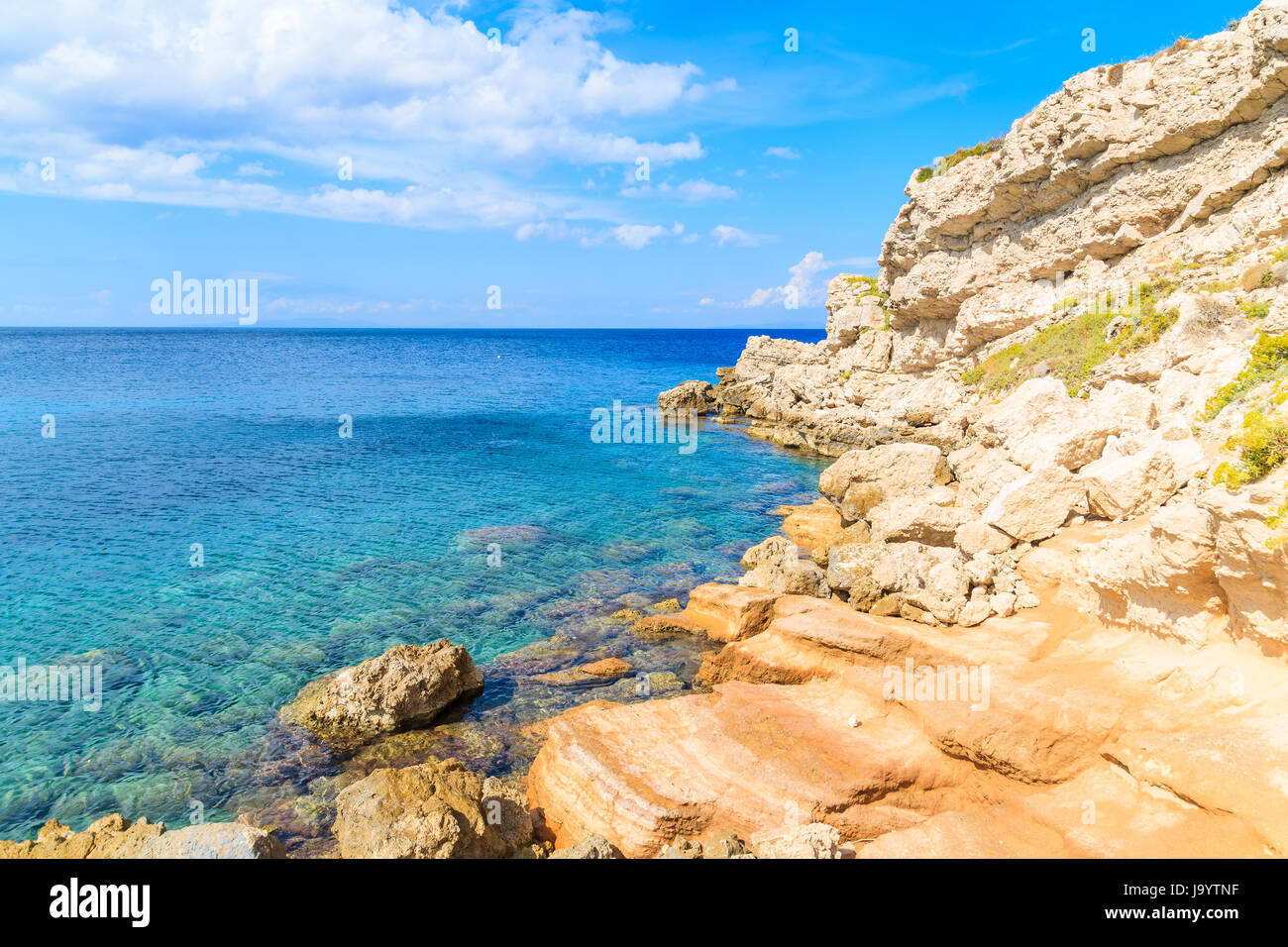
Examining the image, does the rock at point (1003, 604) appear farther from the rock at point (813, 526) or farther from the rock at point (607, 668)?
the rock at point (607, 668)

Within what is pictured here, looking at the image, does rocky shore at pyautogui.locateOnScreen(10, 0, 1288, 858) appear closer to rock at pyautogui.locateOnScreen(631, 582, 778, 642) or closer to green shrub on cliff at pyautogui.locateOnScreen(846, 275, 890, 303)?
rock at pyautogui.locateOnScreen(631, 582, 778, 642)

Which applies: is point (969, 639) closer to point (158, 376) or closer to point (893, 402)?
point (893, 402)

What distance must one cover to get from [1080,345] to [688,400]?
38.8 meters

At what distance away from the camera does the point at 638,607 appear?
866 inches

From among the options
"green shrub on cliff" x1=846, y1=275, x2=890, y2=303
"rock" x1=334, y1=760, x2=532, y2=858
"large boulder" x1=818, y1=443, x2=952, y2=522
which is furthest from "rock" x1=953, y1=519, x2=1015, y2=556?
"green shrub on cliff" x1=846, y1=275, x2=890, y2=303

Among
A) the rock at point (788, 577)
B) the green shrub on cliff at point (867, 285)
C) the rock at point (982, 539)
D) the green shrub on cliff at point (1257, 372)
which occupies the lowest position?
the rock at point (788, 577)

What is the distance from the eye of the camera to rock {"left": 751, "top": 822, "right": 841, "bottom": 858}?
952 cm

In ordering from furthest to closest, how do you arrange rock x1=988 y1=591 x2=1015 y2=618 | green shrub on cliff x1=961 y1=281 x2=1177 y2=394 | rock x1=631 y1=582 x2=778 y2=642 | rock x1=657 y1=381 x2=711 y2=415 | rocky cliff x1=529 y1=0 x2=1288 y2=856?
rock x1=657 y1=381 x2=711 y2=415, green shrub on cliff x1=961 y1=281 x2=1177 y2=394, rock x1=631 y1=582 x2=778 y2=642, rock x1=988 y1=591 x2=1015 y2=618, rocky cliff x1=529 y1=0 x2=1288 y2=856

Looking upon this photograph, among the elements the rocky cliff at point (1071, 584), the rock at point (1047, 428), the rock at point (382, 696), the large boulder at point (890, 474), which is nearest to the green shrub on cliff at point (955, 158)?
the rocky cliff at point (1071, 584)

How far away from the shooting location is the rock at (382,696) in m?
15.4

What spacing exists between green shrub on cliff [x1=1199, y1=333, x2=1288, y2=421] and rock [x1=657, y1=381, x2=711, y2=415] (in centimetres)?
4946

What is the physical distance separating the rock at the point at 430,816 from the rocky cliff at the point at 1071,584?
1308 millimetres

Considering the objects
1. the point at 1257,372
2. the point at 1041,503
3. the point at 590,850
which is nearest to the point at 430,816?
the point at 590,850
